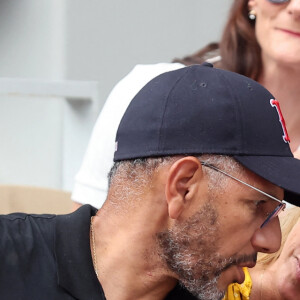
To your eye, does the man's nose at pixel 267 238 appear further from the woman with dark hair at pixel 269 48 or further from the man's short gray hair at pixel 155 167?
the woman with dark hair at pixel 269 48

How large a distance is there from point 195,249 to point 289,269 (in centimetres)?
61

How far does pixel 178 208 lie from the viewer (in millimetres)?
2059

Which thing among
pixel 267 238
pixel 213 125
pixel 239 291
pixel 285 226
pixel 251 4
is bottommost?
pixel 239 291

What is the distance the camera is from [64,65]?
477cm

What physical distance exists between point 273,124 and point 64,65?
8.97ft

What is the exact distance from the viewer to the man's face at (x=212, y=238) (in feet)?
6.81

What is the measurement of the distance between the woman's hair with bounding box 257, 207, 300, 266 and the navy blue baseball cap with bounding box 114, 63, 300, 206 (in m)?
0.53

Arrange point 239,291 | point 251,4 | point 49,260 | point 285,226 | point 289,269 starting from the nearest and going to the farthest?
point 49,260 → point 239,291 → point 289,269 → point 285,226 → point 251,4

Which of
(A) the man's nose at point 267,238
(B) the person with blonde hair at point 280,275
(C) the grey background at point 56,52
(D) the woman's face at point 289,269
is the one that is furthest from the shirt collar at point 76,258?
(C) the grey background at point 56,52

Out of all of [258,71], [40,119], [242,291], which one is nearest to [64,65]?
[40,119]

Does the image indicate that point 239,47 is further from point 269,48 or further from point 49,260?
point 49,260

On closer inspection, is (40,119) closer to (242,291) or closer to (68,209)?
(68,209)

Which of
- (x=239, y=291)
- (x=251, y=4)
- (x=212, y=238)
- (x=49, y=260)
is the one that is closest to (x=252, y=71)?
(x=251, y=4)

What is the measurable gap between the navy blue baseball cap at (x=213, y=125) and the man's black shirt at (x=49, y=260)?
0.77 feet
